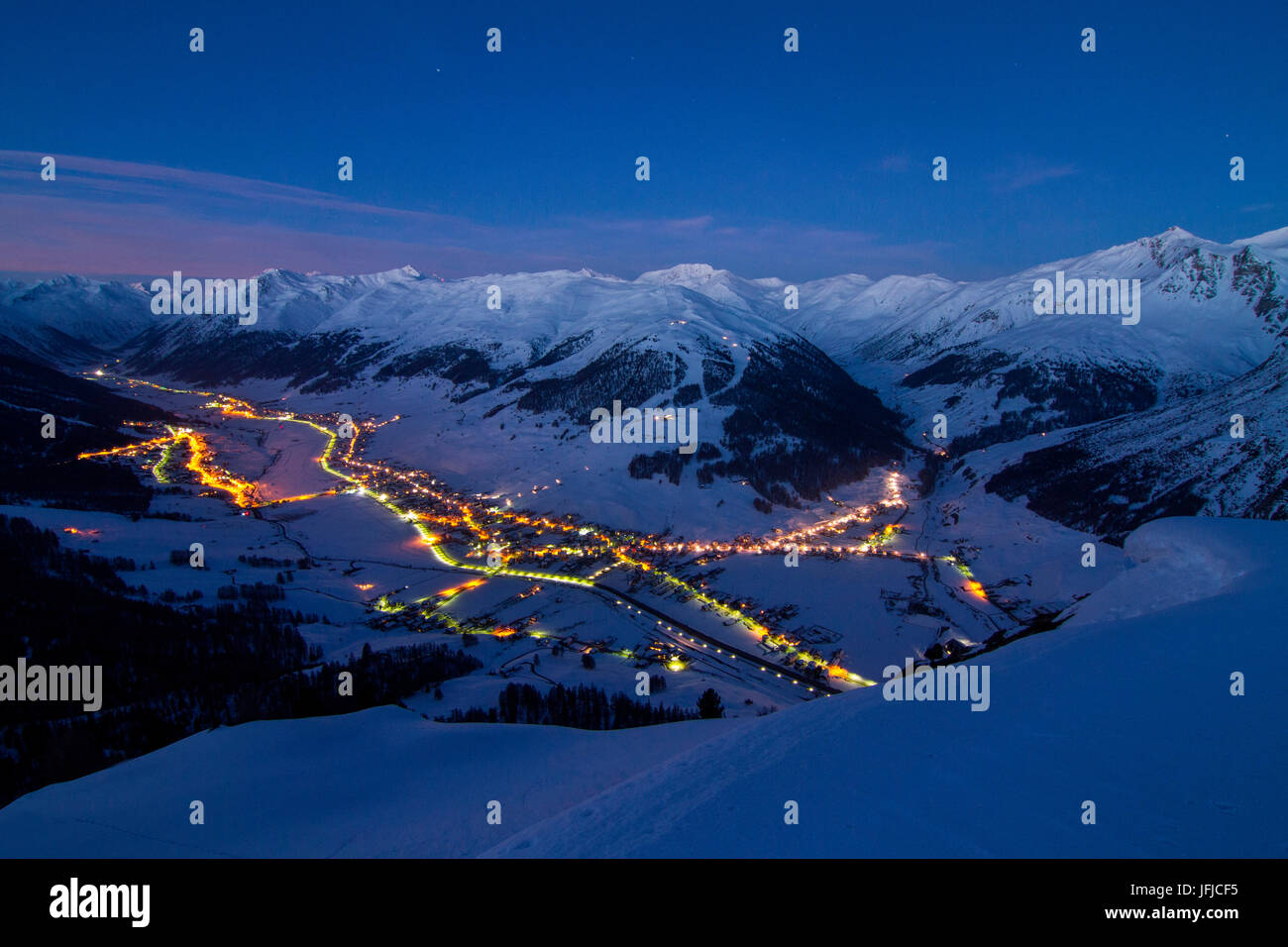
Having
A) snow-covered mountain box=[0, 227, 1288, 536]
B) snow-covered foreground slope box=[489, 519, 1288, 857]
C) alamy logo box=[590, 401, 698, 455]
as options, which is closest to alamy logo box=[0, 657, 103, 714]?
snow-covered foreground slope box=[489, 519, 1288, 857]

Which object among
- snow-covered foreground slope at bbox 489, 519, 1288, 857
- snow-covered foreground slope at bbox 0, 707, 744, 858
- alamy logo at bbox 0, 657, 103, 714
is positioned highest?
snow-covered foreground slope at bbox 489, 519, 1288, 857
